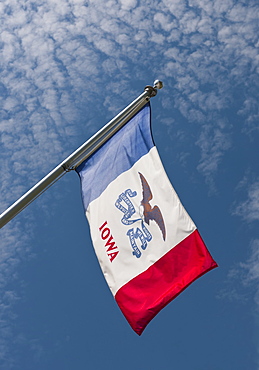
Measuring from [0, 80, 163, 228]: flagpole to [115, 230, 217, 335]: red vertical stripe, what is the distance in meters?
2.18

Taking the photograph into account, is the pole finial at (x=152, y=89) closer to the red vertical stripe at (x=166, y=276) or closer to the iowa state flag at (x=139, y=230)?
the iowa state flag at (x=139, y=230)

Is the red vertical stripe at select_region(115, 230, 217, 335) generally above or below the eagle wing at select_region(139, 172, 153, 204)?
below

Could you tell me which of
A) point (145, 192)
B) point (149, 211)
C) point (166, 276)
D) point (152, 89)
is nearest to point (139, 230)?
point (149, 211)

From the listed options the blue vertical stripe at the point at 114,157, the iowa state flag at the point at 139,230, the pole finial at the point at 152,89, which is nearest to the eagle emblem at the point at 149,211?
the iowa state flag at the point at 139,230

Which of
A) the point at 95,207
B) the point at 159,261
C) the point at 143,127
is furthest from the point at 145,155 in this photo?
the point at 159,261

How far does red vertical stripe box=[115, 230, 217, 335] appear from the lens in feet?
27.6

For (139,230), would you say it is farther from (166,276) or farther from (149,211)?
(166,276)

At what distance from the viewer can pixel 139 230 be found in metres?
8.90

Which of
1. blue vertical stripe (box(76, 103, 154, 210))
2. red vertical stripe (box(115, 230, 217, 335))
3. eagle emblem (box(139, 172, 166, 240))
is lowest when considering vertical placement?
red vertical stripe (box(115, 230, 217, 335))

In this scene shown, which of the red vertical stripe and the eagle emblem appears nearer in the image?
the red vertical stripe

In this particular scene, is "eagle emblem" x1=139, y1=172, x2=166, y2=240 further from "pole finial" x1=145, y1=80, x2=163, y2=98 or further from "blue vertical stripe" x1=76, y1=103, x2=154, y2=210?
"pole finial" x1=145, y1=80, x2=163, y2=98

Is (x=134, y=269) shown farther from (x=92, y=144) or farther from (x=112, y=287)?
(x=92, y=144)

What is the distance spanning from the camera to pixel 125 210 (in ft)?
30.1

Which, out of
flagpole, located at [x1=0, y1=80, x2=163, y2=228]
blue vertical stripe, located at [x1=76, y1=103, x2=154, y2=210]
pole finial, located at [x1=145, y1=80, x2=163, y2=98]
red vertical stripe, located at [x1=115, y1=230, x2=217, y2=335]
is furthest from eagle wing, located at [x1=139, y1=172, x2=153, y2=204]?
pole finial, located at [x1=145, y1=80, x2=163, y2=98]
